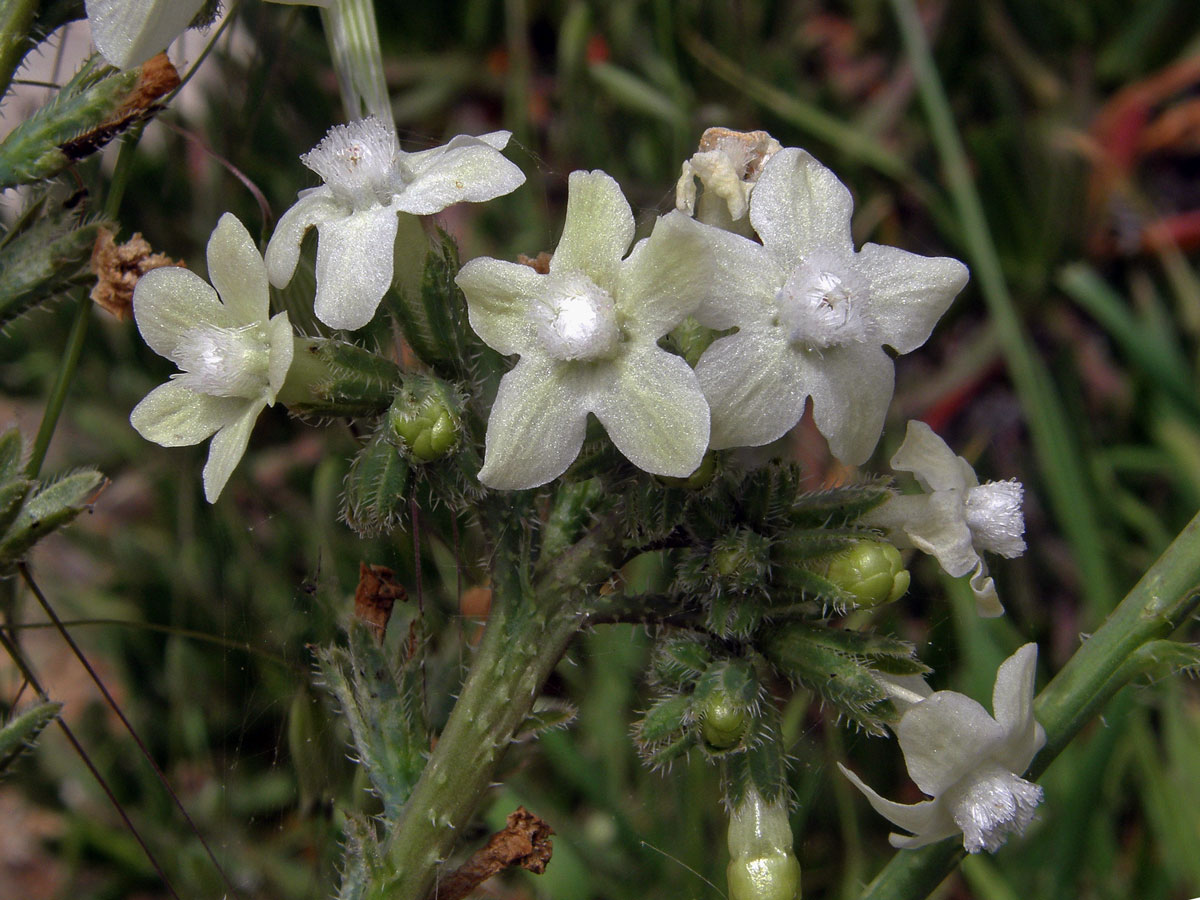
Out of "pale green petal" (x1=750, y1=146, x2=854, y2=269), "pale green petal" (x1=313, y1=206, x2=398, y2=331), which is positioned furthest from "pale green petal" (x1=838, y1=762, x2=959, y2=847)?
"pale green petal" (x1=313, y1=206, x2=398, y2=331)

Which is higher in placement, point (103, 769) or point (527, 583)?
point (527, 583)

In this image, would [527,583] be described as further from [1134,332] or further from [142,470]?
[1134,332]

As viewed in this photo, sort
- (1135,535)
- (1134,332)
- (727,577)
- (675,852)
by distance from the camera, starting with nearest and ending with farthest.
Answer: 1. (727,577)
2. (675,852)
3. (1134,332)
4. (1135,535)

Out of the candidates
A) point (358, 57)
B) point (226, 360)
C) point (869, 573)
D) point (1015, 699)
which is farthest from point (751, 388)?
point (358, 57)

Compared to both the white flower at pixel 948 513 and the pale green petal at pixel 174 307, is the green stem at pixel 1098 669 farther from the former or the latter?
the pale green petal at pixel 174 307

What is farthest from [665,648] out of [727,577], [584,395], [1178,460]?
[1178,460]

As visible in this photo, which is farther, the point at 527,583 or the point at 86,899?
the point at 86,899
